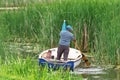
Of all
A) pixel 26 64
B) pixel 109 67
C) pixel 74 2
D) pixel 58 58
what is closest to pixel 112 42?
pixel 109 67

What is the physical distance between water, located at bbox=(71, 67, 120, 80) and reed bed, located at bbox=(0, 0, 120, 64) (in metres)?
0.58

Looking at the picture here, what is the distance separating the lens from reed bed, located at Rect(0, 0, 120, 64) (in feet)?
51.8

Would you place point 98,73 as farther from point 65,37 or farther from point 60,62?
point 65,37

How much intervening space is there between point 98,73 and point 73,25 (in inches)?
147

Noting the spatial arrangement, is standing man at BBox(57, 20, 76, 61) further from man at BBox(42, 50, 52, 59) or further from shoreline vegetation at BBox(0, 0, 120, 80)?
shoreline vegetation at BBox(0, 0, 120, 80)

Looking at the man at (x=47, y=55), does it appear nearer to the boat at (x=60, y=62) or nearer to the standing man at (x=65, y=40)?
the boat at (x=60, y=62)

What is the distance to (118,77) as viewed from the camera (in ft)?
46.2

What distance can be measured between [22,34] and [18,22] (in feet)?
1.89

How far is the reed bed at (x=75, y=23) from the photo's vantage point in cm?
1577

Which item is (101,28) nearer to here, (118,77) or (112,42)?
(112,42)

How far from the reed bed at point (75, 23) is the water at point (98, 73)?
1.91 feet

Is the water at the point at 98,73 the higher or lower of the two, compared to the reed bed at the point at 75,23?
lower

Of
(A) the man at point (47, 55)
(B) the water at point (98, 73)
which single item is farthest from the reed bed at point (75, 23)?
(A) the man at point (47, 55)

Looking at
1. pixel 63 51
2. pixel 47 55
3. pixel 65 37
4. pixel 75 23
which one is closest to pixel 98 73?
pixel 63 51
